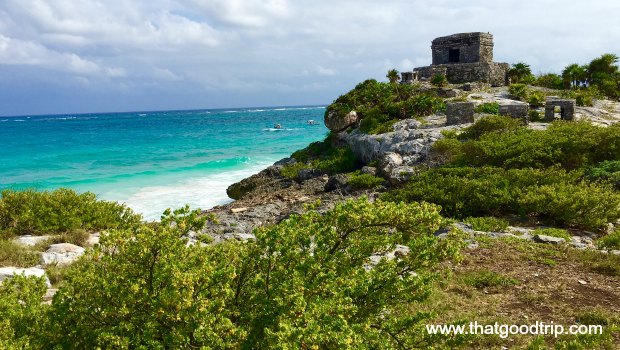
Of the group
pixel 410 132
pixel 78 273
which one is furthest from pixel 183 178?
pixel 78 273

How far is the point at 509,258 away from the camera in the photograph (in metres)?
9.84

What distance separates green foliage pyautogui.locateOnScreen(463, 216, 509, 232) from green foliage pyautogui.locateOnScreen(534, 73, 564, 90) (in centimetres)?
3257

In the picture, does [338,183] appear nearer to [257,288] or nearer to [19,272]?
[19,272]

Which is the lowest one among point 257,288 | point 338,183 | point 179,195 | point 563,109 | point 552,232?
point 179,195

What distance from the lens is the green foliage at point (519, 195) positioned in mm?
12203

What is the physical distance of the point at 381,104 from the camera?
27094mm

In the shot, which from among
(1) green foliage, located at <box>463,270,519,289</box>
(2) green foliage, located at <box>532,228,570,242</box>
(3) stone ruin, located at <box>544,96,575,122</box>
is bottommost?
(2) green foliage, located at <box>532,228,570,242</box>

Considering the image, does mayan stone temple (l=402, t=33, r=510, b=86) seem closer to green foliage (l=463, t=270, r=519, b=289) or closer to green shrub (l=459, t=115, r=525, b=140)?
green shrub (l=459, t=115, r=525, b=140)

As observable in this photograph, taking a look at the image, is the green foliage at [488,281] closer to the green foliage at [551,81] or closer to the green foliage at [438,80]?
the green foliage at [438,80]

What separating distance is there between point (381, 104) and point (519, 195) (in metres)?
14.7

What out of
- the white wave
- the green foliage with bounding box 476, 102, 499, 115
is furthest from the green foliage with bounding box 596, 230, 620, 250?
the white wave

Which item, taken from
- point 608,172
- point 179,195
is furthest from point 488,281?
point 179,195

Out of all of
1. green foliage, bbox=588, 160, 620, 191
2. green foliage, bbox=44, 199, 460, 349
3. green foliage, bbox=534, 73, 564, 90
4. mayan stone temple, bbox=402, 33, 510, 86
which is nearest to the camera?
green foliage, bbox=44, 199, 460, 349

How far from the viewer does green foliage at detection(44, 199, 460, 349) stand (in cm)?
366
